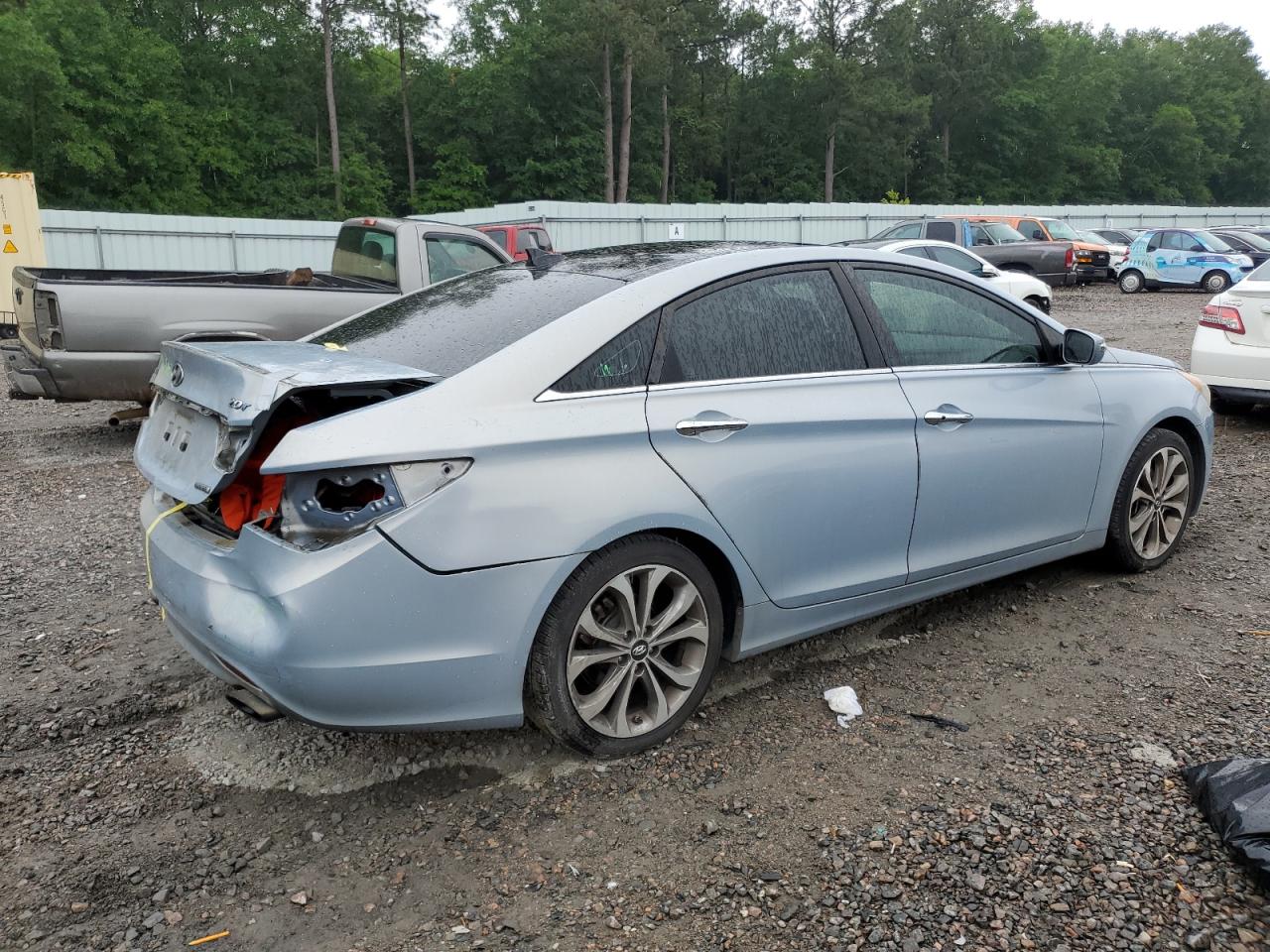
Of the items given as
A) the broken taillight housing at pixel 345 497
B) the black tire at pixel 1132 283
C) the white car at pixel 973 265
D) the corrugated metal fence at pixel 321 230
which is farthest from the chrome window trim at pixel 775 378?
the black tire at pixel 1132 283

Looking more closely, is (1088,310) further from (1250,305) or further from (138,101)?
(138,101)

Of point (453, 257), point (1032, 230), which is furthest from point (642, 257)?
point (1032, 230)

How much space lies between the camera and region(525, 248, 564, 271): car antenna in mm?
4023

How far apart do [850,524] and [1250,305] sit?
6.04 meters

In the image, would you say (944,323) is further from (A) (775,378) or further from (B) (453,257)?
(B) (453,257)

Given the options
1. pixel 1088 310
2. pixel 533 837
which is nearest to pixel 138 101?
pixel 1088 310

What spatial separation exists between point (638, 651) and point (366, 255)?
7.26 m

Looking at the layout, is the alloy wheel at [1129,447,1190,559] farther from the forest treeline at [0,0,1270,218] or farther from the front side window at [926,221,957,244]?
the forest treeline at [0,0,1270,218]

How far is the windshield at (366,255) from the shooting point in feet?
30.3

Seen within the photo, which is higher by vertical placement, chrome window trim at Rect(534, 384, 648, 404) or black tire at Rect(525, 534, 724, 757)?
chrome window trim at Rect(534, 384, 648, 404)

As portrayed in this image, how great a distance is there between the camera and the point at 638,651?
3.19 m

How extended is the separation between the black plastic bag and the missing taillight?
2374 mm

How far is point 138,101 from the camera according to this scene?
40.7 m

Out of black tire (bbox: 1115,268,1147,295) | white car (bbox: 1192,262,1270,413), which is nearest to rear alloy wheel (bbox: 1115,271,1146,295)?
black tire (bbox: 1115,268,1147,295)
